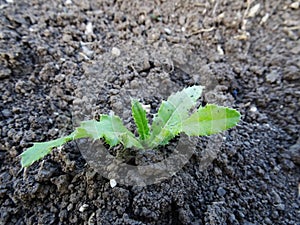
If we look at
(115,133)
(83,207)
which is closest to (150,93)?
(115,133)

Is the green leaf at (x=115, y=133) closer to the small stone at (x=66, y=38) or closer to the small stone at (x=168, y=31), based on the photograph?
the small stone at (x=66, y=38)

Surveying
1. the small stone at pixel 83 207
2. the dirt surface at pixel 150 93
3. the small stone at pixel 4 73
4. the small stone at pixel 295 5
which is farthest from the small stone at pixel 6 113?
the small stone at pixel 295 5

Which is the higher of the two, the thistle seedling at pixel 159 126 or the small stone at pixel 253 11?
the small stone at pixel 253 11

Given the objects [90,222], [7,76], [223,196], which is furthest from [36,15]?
[223,196]

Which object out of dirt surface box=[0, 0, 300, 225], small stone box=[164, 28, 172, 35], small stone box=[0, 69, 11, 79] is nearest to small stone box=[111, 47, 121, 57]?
dirt surface box=[0, 0, 300, 225]

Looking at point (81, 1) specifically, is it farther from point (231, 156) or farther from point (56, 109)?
point (231, 156)

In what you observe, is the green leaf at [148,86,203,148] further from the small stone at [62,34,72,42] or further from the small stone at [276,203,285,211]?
the small stone at [62,34,72,42]

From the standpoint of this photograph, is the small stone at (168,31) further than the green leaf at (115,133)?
Yes

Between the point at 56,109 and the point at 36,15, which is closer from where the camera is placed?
the point at 56,109

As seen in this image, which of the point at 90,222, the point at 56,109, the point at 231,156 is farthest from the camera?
the point at 56,109
